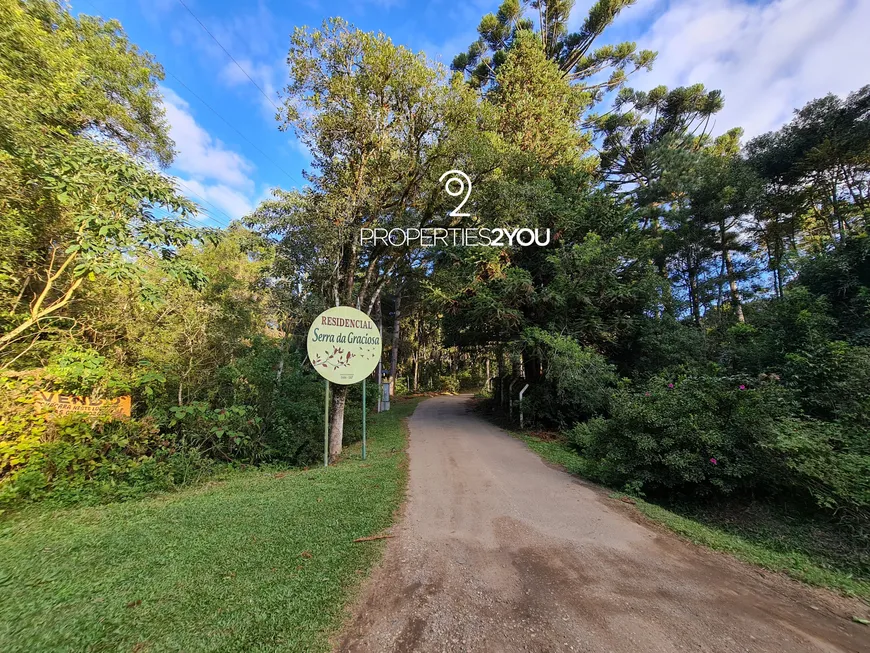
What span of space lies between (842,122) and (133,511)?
76.2 feet

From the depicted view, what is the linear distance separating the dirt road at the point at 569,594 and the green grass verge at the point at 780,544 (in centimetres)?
25

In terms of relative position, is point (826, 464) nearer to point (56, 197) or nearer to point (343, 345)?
point (343, 345)

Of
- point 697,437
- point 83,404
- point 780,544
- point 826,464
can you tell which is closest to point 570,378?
point 697,437

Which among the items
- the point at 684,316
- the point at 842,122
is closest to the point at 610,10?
the point at 842,122

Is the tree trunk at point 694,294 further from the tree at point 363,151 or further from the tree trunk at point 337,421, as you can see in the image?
the tree trunk at point 337,421

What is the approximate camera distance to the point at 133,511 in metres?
4.09

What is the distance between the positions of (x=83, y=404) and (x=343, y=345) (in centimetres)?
378

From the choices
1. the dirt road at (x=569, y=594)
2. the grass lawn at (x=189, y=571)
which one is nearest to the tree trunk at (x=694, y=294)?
the dirt road at (x=569, y=594)

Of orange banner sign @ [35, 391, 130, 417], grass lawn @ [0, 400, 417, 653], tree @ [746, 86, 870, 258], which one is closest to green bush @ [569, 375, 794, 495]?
grass lawn @ [0, 400, 417, 653]

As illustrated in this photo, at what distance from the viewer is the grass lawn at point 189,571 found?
2074 mm

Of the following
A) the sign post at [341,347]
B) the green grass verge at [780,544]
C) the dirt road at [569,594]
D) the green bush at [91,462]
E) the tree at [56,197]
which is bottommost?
the green grass verge at [780,544]

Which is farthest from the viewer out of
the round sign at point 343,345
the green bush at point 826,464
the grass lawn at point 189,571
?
the round sign at point 343,345

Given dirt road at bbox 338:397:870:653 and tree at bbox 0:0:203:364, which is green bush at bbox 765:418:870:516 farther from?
tree at bbox 0:0:203:364

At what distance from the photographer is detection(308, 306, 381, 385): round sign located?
648 centimetres
